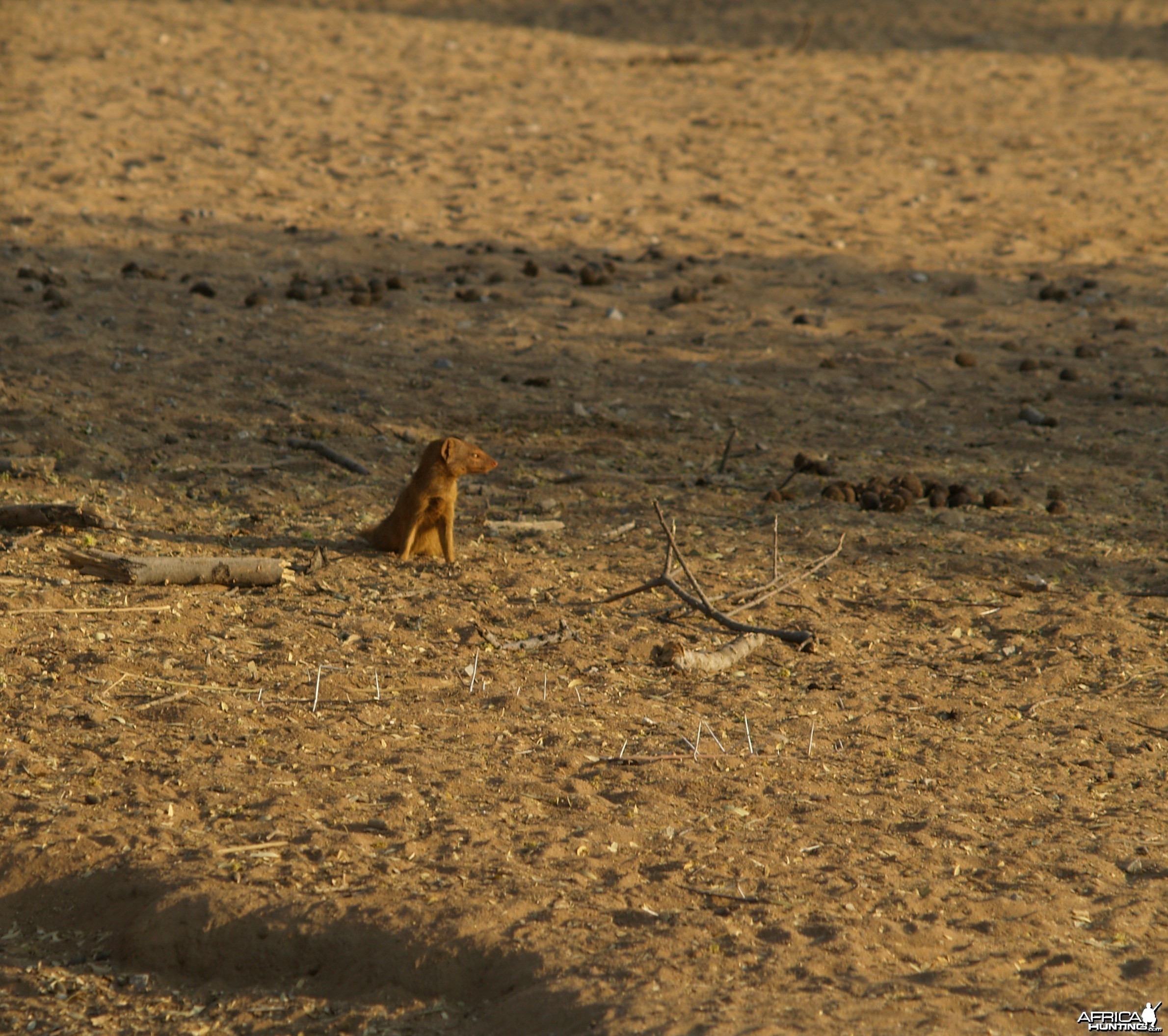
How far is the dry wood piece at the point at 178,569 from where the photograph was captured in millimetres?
4742

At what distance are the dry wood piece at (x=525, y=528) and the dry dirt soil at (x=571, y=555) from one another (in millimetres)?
62

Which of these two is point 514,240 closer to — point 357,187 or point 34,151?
point 357,187

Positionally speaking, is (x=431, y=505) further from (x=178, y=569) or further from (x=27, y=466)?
(x=27, y=466)

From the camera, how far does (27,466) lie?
230 inches

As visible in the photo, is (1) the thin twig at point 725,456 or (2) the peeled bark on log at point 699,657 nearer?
(2) the peeled bark on log at point 699,657

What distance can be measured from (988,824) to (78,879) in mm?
2443

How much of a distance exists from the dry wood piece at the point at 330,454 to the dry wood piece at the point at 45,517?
4.92 feet

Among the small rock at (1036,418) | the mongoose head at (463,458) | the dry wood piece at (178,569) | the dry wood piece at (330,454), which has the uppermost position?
the small rock at (1036,418)

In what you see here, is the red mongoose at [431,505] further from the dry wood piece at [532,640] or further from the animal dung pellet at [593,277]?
the animal dung pellet at [593,277]

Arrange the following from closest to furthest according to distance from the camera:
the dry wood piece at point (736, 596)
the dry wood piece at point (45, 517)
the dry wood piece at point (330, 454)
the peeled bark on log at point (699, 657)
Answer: the peeled bark on log at point (699, 657), the dry wood piece at point (736, 596), the dry wood piece at point (45, 517), the dry wood piece at point (330, 454)

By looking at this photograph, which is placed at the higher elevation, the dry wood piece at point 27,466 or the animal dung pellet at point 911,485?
the animal dung pellet at point 911,485

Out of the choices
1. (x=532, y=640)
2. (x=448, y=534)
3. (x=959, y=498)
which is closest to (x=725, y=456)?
(x=959, y=498)

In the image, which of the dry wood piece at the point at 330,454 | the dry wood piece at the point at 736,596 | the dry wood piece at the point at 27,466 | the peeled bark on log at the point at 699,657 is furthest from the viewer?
the dry wood piece at the point at 330,454

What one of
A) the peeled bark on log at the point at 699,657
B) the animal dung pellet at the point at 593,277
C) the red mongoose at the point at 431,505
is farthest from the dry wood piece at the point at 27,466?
the animal dung pellet at the point at 593,277
